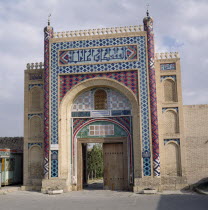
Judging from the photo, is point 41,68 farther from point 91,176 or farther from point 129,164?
point 91,176

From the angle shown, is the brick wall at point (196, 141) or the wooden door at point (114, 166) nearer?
the brick wall at point (196, 141)

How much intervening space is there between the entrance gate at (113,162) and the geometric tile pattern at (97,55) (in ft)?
12.0

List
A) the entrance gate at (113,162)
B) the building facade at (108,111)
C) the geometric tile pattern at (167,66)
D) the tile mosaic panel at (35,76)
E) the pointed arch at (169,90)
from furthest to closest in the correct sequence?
1. the tile mosaic panel at (35,76)
2. the geometric tile pattern at (167,66)
3. the pointed arch at (169,90)
4. the entrance gate at (113,162)
5. the building facade at (108,111)

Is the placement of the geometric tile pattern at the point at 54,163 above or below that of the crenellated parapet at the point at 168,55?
below

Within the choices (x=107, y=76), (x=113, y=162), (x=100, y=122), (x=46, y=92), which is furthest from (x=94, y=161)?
(x=107, y=76)

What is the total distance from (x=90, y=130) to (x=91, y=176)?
1767 cm

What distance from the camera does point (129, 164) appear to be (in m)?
14.8

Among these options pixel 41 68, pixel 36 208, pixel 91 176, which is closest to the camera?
pixel 36 208

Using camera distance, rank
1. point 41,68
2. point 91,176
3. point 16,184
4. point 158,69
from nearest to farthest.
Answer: point 158,69 → point 41,68 → point 16,184 → point 91,176

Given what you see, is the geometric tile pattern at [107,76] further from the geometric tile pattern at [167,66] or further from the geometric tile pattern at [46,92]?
the geometric tile pattern at [167,66]

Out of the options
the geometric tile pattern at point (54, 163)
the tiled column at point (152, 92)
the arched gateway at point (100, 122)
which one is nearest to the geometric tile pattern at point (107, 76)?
the arched gateway at point (100, 122)

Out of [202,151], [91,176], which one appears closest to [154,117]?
[202,151]

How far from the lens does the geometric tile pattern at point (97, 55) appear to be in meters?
15.1

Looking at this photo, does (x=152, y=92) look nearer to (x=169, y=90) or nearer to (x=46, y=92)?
(x=169, y=90)
